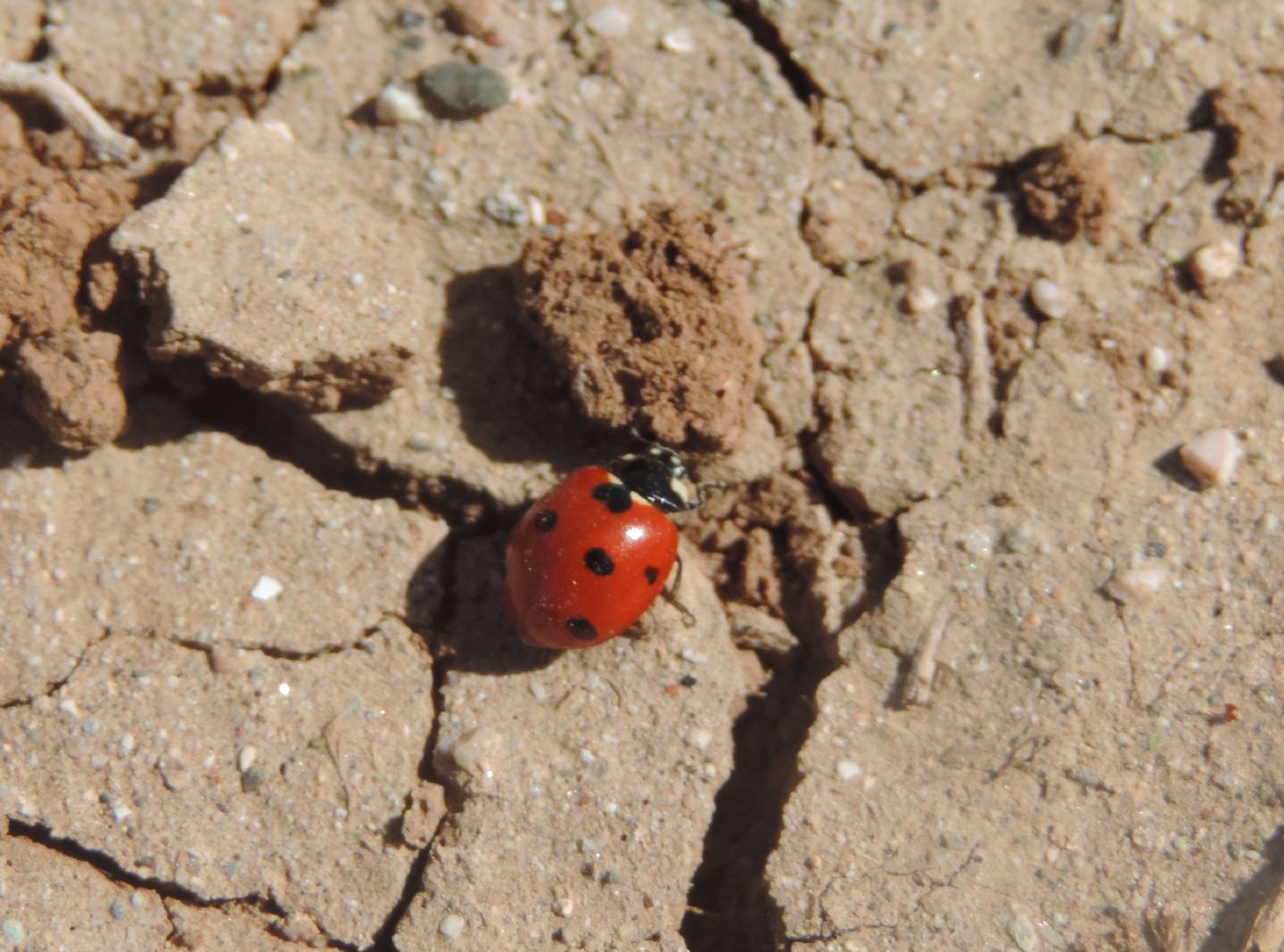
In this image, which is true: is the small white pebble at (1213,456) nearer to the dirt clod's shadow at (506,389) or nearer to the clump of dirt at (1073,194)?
the clump of dirt at (1073,194)

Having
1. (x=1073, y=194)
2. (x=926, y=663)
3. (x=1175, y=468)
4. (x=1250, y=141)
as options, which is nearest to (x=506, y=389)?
(x=926, y=663)

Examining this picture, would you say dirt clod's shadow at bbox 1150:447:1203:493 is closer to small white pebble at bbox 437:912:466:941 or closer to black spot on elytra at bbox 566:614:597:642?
black spot on elytra at bbox 566:614:597:642

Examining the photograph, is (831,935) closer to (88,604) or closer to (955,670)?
(955,670)

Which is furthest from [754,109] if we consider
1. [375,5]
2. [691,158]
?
[375,5]

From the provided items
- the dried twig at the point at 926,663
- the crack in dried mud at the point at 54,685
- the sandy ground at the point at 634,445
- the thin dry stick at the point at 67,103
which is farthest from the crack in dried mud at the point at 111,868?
the thin dry stick at the point at 67,103

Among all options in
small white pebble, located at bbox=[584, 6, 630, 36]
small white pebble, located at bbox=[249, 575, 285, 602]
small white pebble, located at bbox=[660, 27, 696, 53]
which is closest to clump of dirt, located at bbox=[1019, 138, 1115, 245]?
small white pebble, located at bbox=[660, 27, 696, 53]

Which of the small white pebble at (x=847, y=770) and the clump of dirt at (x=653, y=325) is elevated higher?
the clump of dirt at (x=653, y=325)
